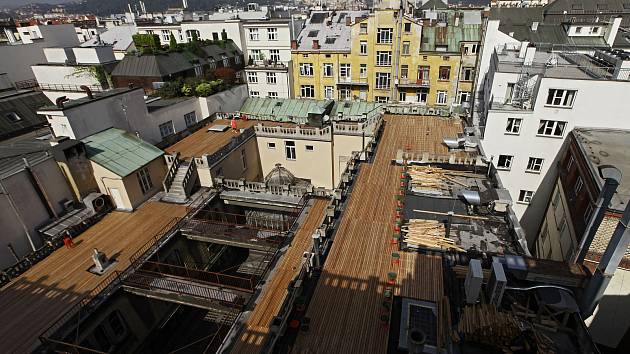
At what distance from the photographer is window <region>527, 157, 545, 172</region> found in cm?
3431

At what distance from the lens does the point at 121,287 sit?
24.3 meters

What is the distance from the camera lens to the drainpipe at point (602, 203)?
16.8m

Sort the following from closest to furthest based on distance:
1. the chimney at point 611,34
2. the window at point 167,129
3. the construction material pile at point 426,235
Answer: the construction material pile at point 426,235, the window at point 167,129, the chimney at point 611,34

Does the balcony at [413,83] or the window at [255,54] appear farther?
the window at [255,54]

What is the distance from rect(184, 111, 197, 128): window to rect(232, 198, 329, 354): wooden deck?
25.3 metres

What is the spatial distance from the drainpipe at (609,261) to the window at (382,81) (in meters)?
45.9

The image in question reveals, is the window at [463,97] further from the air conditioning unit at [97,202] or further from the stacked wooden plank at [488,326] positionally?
the air conditioning unit at [97,202]

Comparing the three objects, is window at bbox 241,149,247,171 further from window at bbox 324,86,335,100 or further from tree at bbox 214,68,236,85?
window at bbox 324,86,335,100

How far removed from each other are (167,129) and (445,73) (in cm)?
4404

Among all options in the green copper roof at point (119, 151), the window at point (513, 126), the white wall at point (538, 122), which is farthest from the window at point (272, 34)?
the window at point (513, 126)

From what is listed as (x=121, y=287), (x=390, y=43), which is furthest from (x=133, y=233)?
(x=390, y=43)

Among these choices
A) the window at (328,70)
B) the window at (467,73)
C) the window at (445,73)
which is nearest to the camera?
the window at (467,73)

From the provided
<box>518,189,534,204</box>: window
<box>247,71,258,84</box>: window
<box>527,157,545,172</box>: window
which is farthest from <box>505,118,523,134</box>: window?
<box>247,71,258,84</box>: window

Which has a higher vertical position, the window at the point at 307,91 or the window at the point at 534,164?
the window at the point at 307,91
